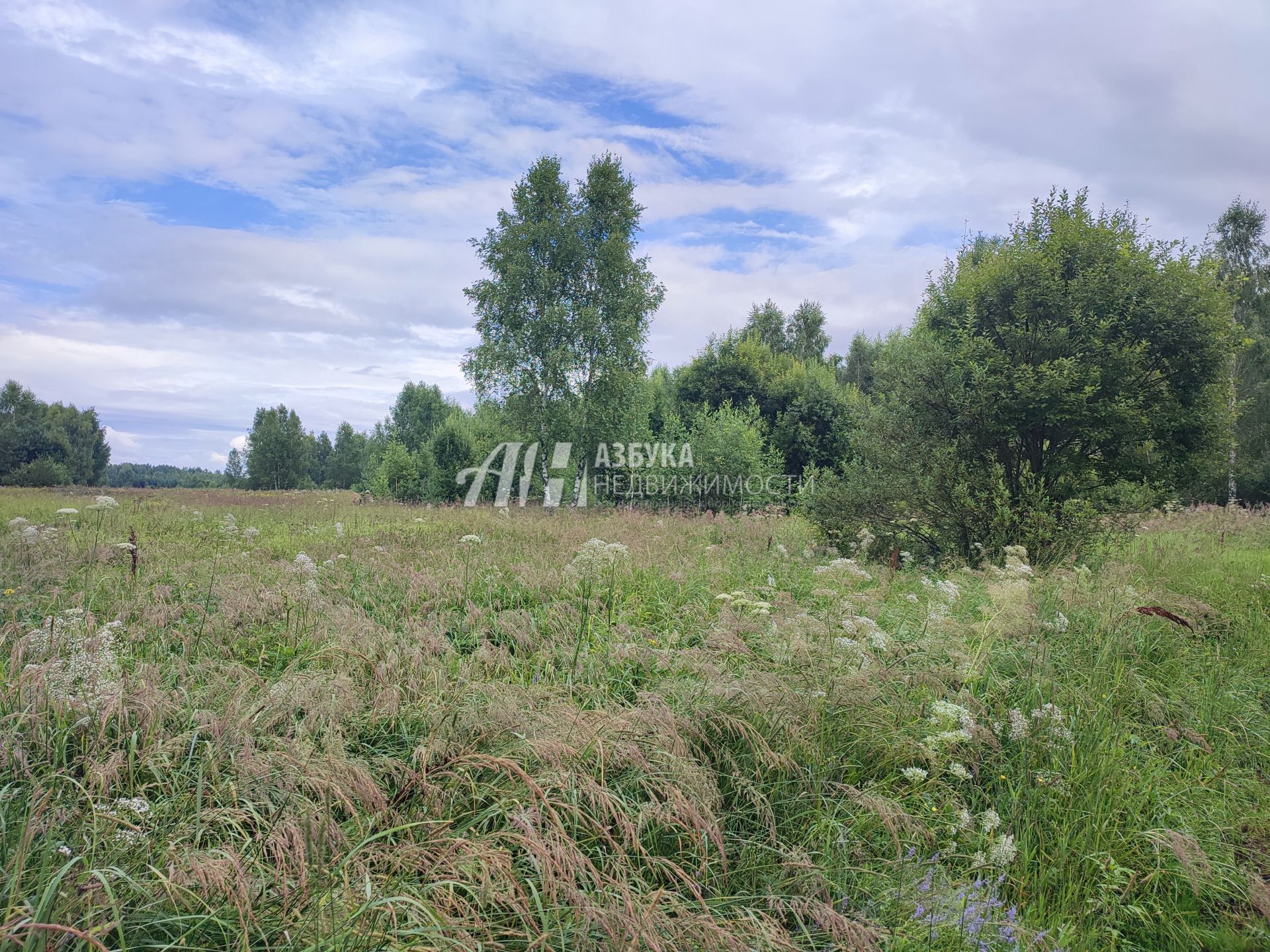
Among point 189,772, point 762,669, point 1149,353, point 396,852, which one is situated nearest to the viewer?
point 396,852

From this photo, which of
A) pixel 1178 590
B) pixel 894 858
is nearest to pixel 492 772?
pixel 894 858

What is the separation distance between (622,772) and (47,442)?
72307 mm

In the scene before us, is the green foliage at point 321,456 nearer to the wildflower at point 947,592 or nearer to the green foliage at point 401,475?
the green foliage at point 401,475

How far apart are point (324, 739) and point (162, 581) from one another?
13.0 ft

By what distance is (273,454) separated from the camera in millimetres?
54406

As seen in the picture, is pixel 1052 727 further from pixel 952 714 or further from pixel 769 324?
pixel 769 324

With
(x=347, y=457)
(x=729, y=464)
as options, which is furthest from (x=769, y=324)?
(x=347, y=457)

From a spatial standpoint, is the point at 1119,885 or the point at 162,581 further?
the point at 162,581

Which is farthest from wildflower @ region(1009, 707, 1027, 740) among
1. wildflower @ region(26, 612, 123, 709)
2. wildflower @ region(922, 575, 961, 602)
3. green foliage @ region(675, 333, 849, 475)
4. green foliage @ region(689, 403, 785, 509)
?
green foliage @ region(675, 333, 849, 475)

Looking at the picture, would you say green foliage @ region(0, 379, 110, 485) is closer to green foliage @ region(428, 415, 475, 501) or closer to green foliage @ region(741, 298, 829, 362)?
green foliage @ region(428, 415, 475, 501)

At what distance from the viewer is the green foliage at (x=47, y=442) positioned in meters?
48.7

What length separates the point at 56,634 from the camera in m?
3.32

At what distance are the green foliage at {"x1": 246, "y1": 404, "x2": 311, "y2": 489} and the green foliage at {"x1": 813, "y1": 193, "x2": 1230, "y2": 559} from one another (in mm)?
55978

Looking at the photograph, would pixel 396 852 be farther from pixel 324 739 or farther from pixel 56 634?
pixel 56 634
